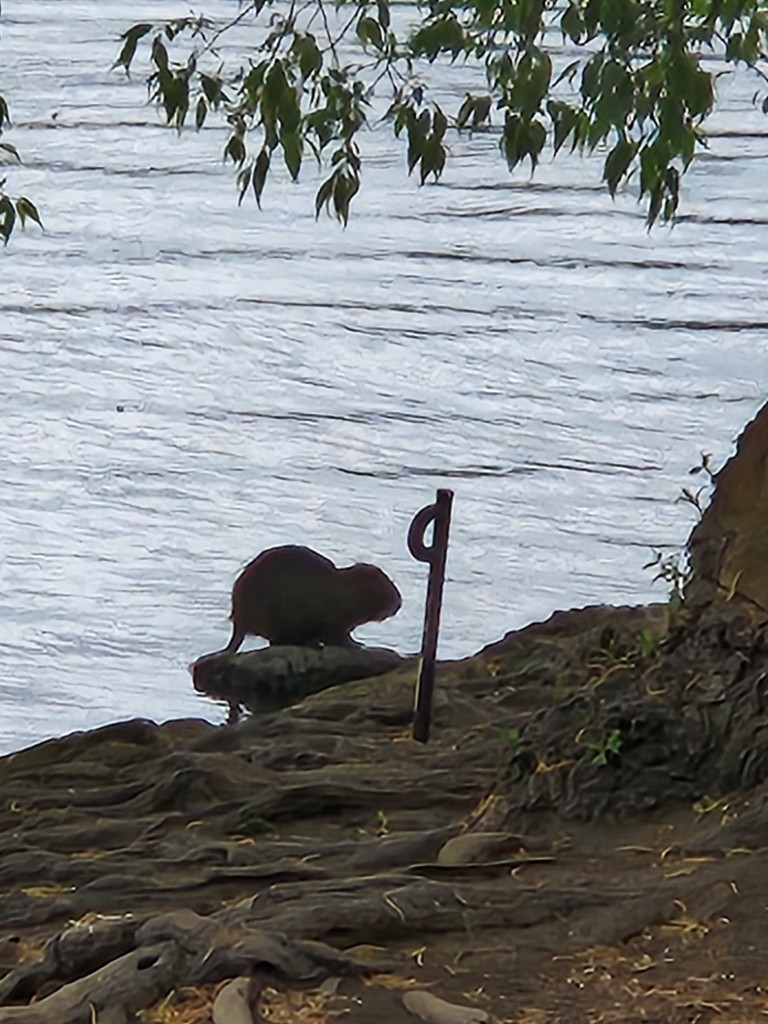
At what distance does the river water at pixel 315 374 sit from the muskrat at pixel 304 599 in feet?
1.81

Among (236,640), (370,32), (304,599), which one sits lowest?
(236,640)

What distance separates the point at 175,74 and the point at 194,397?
4120 mm

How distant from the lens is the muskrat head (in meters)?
5.03

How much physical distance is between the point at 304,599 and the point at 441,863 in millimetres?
2431

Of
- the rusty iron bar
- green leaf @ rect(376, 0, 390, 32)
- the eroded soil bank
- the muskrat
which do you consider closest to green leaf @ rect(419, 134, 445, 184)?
green leaf @ rect(376, 0, 390, 32)

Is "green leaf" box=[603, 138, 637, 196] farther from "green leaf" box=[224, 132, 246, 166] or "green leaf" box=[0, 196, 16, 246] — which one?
"green leaf" box=[0, 196, 16, 246]

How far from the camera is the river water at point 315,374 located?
6184 mm

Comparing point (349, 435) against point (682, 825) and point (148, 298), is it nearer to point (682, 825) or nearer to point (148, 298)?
point (148, 298)

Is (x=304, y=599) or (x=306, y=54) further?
(x=304, y=599)

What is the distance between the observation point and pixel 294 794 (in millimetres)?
A: 3174

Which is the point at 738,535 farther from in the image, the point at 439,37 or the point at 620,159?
the point at 439,37

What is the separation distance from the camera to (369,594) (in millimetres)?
5039

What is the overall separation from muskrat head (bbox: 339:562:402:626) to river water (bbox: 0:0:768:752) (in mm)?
697

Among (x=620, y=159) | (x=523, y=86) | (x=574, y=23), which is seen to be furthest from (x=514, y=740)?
(x=574, y=23)
